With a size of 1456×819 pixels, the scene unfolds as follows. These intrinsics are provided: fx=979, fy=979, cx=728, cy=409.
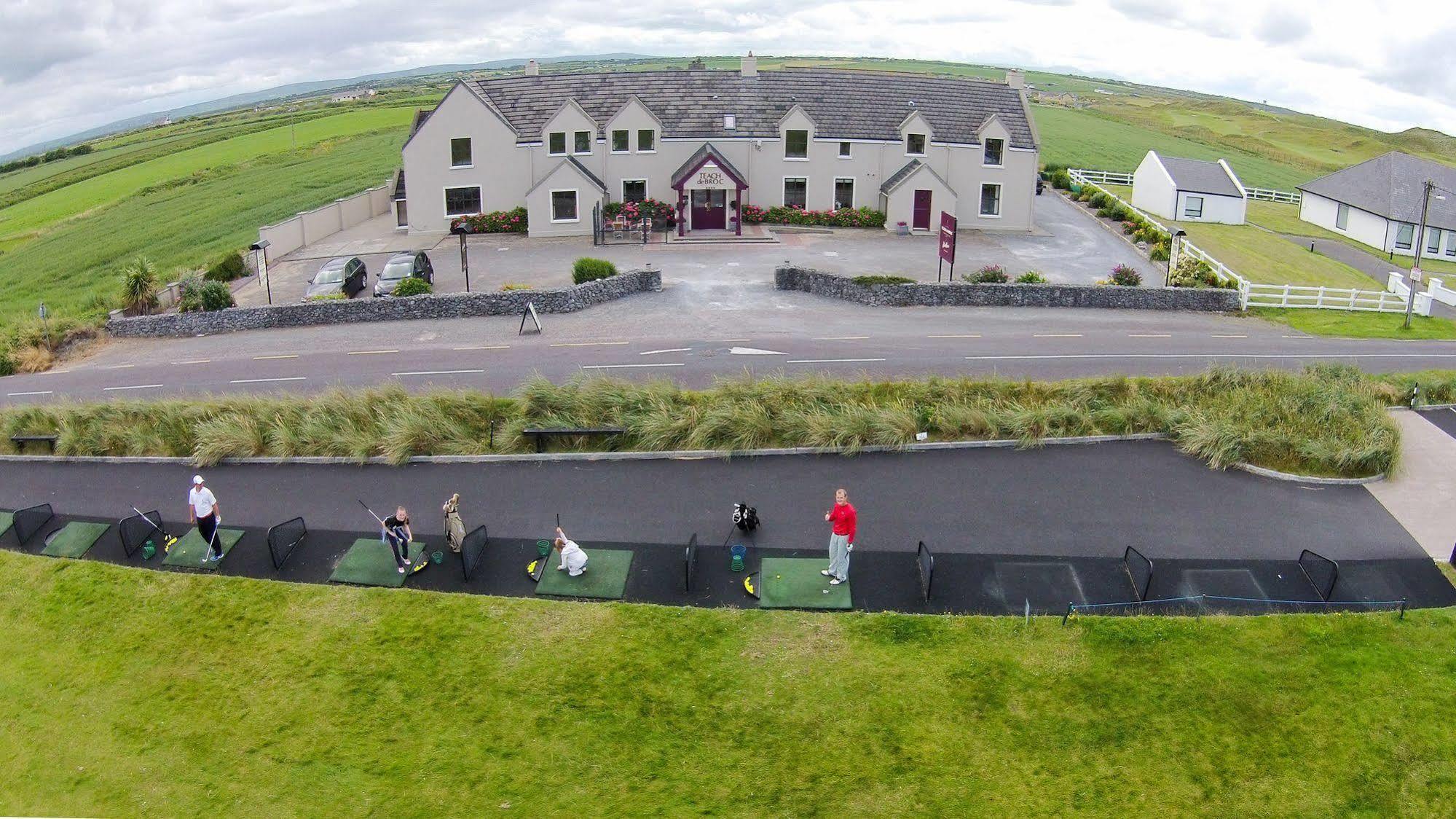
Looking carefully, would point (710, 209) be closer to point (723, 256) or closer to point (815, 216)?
point (815, 216)

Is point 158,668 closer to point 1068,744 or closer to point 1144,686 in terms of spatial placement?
point 1068,744

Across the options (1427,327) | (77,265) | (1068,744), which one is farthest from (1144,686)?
(77,265)

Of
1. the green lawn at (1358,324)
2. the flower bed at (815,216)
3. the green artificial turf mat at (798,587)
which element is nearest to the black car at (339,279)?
the flower bed at (815,216)

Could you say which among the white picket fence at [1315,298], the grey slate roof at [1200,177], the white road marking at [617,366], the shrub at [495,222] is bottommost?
the white road marking at [617,366]

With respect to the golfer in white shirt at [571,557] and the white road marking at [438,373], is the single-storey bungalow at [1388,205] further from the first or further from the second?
the golfer in white shirt at [571,557]

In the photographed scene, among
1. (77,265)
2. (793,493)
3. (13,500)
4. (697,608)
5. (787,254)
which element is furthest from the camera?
(77,265)

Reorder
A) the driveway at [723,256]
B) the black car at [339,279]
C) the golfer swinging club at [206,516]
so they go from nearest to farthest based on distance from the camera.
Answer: the golfer swinging club at [206,516] < the black car at [339,279] < the driveway at [723,256]
